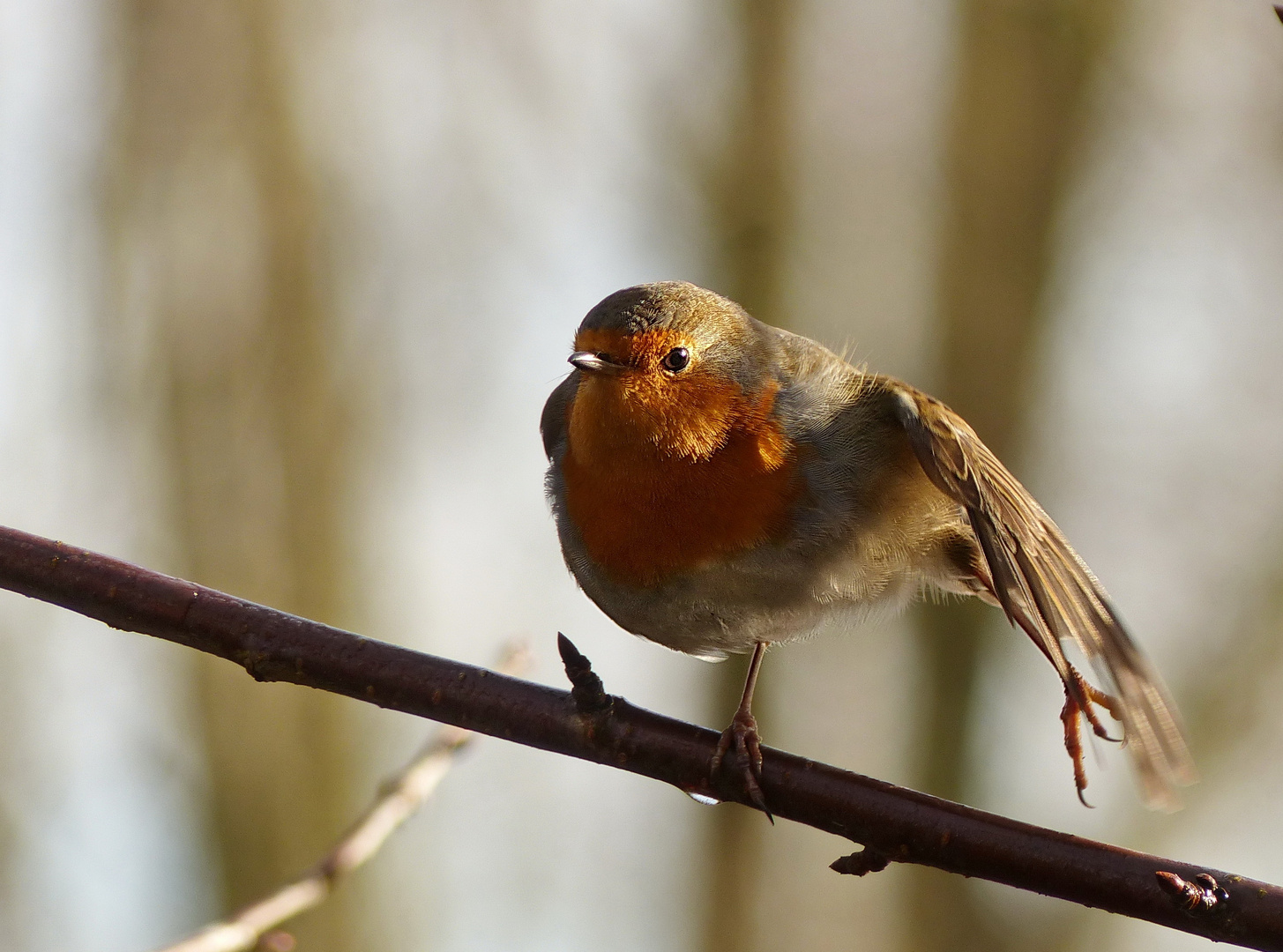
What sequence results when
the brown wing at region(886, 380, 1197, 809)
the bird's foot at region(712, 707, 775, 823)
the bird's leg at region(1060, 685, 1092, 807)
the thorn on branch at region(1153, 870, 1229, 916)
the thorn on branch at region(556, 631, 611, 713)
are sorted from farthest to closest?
the bird's leg at region(1060, 685, 1092, 807) → the brown wing at region(886, 380, 1197, 809) → the bird's foot at region(712, 707, 775, 823) → the thorn on branch at region(556, 631, 611, 713) → the thorn on branch at region(1153, 870, 1229, 916)

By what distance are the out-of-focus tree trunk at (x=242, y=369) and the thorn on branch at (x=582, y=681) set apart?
6064mm

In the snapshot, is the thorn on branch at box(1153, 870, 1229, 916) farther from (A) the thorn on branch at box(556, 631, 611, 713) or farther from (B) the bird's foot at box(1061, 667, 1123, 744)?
(A) the thorn on branch at box(556, 631, 611, 713)

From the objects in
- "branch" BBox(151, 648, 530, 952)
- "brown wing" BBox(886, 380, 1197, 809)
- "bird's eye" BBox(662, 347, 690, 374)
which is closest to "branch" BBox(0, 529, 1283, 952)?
"branch" BBox(151, 648, 530, 952)

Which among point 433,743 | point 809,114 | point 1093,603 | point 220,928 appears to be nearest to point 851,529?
point 1093,603

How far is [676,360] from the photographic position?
3369 mm

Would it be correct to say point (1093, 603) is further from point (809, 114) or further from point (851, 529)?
point (809, 114)

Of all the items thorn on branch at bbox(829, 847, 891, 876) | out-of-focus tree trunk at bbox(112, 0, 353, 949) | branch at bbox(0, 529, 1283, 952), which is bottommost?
out-of-focus tree trunk at bbox(112, 0, 353, 949)

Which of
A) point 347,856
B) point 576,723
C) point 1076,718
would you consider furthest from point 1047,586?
point 347,856

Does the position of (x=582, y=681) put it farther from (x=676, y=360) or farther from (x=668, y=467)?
(x=676, y=360)

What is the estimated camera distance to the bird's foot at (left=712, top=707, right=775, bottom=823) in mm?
2777

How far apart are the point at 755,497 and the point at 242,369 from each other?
5.90m

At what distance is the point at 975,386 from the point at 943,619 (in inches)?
62.5

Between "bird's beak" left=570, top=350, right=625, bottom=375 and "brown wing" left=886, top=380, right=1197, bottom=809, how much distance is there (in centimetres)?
81

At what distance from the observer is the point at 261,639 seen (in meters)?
2.71
